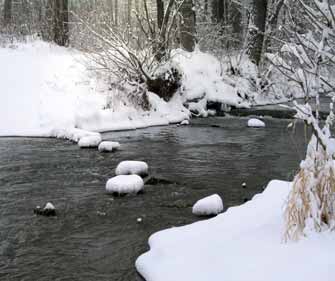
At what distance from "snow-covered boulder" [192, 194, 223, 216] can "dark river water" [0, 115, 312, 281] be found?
0.16 m

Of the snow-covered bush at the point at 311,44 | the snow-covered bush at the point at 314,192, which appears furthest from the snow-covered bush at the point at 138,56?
the snow-covered bush at the point at 314,192

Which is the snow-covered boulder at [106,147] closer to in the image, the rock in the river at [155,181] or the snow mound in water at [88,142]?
the snow mound in water at [88,142]

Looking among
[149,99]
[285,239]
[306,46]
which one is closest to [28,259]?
[285,239]

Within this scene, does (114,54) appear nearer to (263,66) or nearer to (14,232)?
(263,66)

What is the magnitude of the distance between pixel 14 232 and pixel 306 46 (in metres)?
3.95

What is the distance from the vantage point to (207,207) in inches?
261

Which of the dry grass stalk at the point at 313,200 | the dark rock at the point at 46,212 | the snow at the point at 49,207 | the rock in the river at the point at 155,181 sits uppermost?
the dry grass stalk at the point at 313,200

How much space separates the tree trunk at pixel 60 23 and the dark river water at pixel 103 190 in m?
8.70

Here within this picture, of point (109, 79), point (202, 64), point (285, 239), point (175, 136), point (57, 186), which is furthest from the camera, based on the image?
point (202, 64)

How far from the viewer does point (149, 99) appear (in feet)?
51.5

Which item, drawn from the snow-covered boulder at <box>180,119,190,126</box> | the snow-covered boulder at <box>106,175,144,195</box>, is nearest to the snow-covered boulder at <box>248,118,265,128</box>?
the snow-covered boulder at <box>180,119,190,126</box>

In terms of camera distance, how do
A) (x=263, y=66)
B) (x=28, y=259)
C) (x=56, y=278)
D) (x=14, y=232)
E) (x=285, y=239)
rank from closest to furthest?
(x=285, y=239) → (x=56, y=278) → (x=28, y=259) → (x=14, y=232) → (x=263, y=66)

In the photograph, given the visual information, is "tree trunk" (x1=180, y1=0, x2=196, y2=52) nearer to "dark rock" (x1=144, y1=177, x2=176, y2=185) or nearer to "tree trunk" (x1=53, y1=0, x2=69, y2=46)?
"tree trunk" (x1=53, y1=0, x2=69, y2=46)

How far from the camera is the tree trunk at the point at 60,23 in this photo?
20516mm
